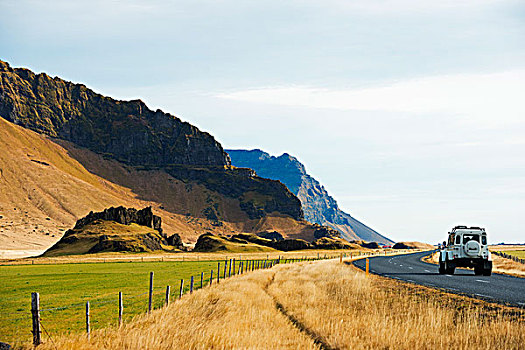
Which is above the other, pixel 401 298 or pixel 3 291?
pixel 401 298

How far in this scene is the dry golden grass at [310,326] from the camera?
13180 mm

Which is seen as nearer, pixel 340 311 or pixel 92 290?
pixel 340 311

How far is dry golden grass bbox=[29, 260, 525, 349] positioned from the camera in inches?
519

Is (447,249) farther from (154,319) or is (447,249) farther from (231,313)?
(154,319)

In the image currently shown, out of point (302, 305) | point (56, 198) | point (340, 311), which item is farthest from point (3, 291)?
point (56, 198)

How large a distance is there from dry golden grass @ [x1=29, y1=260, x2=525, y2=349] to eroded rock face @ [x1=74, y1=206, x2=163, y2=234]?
134 m

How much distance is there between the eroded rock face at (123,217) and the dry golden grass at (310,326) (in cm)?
13428

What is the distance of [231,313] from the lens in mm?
17422

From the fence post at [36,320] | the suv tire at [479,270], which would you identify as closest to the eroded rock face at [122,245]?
the suv tire at [479,270]

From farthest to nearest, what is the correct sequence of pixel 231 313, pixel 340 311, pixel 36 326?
pixel 340 311 → pixel 231 313 → pixel 36 326

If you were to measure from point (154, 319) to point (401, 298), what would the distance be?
36.5ft

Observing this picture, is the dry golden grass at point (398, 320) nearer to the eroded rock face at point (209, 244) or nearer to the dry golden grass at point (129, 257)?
the dry golden grass at point (129, 257)

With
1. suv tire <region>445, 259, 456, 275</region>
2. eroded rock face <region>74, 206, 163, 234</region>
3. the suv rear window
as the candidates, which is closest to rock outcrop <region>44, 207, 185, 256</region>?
eroded rock face <region>74, 206, 163, 234</region>

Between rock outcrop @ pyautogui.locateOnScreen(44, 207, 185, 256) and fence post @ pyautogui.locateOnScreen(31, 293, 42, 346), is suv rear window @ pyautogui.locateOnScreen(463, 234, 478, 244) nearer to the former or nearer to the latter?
fence post @ pyautogui.locateOnScreen(31, 293, 42, 346)
